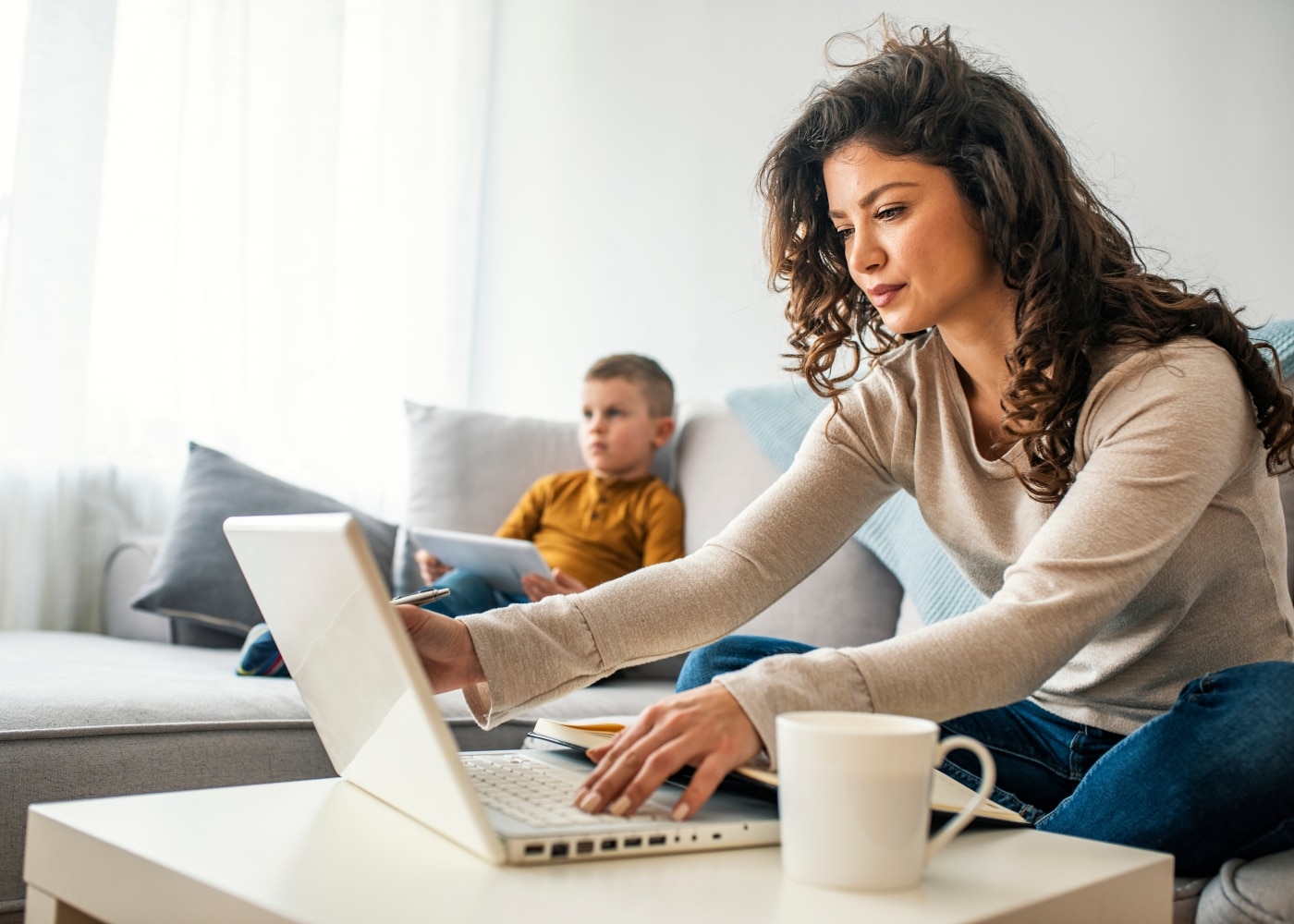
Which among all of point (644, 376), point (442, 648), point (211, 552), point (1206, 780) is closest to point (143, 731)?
point (442, 648)

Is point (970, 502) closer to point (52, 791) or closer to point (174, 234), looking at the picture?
point (52, 791)

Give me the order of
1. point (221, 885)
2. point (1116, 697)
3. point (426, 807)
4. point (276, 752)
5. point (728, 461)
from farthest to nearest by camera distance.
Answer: point (728, 461) < point (276, 752) < point (1116, 697) < point (426, 807) < point (221, 885)

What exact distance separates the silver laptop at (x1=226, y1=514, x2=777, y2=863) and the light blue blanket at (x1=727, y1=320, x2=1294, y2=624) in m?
0.80

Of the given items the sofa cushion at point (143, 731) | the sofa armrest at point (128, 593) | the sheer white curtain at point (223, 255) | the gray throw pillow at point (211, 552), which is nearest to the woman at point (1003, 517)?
the sofa cushion at point (143, 731)

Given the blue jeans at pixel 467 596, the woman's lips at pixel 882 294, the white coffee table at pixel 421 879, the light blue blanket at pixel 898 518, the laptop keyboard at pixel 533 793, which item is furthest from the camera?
the blue jeans at pixel 467 596

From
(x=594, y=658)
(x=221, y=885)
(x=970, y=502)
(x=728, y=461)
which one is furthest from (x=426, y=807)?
(x=728, y=461)

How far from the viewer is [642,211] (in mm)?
2619

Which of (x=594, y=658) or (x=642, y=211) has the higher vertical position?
(x=642, y=211)

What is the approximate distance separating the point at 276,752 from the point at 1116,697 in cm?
88

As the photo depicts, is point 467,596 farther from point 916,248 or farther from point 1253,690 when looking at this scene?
point 1253,690

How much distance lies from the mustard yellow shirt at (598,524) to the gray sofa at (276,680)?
0.05m

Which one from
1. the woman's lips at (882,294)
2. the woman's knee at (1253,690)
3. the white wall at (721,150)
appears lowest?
the woman's knee at (1253,690)

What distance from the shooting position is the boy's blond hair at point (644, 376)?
2148 millimetres

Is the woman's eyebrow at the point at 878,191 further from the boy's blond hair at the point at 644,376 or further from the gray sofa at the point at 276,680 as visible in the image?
the boy's blond hair at the point at 644,376
